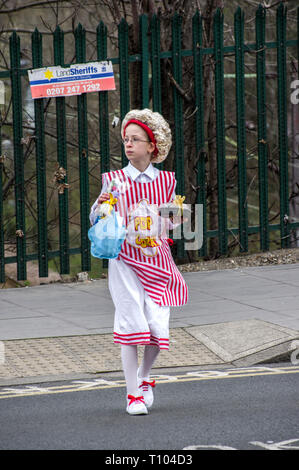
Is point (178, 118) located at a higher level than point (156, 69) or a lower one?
lower

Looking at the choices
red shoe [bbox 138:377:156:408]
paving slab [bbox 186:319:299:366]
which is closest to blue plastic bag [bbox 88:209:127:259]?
red shoe [bbox 138:377:156:408]

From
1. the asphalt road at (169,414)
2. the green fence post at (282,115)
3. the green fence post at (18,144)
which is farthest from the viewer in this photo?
the green fence post at (282,115)

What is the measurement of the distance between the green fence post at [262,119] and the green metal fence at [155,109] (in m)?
0.01

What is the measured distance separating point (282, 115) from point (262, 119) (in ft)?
0.95

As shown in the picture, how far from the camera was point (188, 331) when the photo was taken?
328 inches

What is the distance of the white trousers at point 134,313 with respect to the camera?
607cm

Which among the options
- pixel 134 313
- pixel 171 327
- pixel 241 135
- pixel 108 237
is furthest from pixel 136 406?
pixel 241 135

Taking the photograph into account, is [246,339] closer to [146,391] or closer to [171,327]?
[171,327]

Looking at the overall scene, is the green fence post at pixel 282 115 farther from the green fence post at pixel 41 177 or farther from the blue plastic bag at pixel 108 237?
the blue plastic bag at pixel 108 237

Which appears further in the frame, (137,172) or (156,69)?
(156,69)

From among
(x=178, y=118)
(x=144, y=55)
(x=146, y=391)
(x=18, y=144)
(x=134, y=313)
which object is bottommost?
(x=146, y=391)

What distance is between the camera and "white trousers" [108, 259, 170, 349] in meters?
6.07

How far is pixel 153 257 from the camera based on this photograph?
6215 millimetres

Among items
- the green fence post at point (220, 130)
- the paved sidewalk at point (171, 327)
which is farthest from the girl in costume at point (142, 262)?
the green fence post at point (220, 130)
